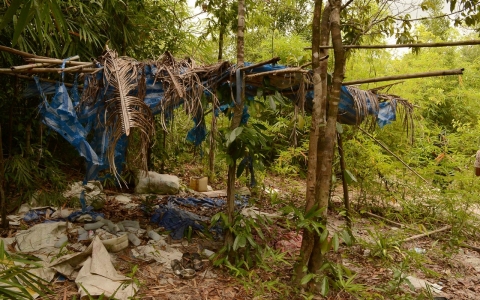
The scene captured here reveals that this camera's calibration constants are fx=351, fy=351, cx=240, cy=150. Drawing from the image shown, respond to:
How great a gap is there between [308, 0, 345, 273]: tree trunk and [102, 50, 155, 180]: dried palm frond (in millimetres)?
1305

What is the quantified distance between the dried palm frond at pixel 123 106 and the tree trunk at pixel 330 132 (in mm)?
1305

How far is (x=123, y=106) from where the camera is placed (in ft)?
8.16

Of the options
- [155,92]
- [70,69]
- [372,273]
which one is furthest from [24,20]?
[372,273]

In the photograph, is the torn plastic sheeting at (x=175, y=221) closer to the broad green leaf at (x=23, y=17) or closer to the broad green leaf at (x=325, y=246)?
the broad green leaf at (x=325, y=246)

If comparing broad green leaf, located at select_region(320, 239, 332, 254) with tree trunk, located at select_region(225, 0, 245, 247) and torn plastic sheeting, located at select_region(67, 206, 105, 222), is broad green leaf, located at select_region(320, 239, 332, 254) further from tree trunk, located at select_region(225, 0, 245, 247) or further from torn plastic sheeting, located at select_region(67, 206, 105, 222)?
torn plastic sheeting, located at select_region(67, 206, 105, 222)

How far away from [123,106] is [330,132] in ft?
4.97

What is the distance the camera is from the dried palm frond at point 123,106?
2.47 metres

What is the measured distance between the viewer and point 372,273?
339 cm

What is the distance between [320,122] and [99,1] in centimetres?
305

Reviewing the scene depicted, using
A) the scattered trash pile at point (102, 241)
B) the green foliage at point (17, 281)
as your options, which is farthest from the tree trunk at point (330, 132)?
the green foliage at point (17, 281)

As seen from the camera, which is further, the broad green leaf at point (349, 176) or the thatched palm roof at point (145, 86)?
the broad green leaf at point (349, 176)

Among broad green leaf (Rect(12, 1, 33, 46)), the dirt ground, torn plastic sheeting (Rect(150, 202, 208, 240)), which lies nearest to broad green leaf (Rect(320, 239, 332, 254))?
the dirt ground

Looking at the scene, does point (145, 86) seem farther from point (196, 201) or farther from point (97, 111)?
point (196, 201)

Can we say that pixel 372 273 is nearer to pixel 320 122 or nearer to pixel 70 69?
pixel 320 122
